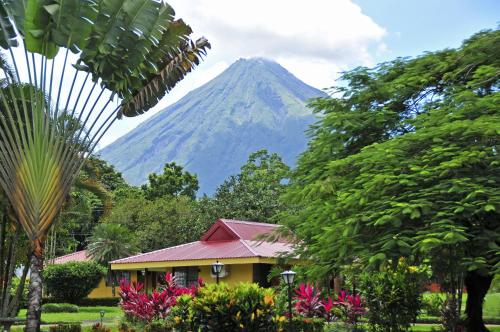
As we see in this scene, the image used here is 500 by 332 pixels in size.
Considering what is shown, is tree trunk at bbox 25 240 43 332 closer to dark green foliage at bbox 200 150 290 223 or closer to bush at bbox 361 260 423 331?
bush at bbox 361 260 423 331

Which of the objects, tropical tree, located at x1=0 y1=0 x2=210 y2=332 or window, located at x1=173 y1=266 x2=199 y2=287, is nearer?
tropical tree, located at x1=0 y1=0 x2=210 y2=332

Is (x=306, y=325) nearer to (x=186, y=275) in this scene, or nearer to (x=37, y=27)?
(x=37, y=27)

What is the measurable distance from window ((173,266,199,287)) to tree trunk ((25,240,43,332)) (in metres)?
17.8

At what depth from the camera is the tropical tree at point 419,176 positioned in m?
10.5

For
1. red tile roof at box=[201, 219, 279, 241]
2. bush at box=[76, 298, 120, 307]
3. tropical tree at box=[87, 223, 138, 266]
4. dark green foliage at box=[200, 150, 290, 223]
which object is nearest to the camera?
red tile roof at box=[201, 219, 279, 241]

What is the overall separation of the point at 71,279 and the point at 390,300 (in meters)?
24.0

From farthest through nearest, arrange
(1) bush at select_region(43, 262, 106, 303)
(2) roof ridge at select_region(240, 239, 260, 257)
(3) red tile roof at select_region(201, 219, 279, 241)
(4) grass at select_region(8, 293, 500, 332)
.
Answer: (1) bush at select_region(43, 262, 106, 303)
(3) red tile roof at select_region(201, 219, 279, 241)
(2) roof ridge at select_region(240, 239, 260, 257)
(4) grass at select_region(8, 293, 500, 332)

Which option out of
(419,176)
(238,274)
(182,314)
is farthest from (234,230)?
(419,176)

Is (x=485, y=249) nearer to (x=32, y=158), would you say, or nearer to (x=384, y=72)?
(x=384, y=72)

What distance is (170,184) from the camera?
187 ft

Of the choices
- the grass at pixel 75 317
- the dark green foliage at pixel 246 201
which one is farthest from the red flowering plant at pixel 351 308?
the dark green foliage at pixel 246 201

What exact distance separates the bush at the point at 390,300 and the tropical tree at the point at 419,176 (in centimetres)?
241

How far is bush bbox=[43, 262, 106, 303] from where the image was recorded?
117 ft

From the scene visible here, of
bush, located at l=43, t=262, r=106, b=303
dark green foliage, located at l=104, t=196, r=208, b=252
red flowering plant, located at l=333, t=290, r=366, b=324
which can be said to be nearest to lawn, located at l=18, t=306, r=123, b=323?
bush, located at l=43, t=262, r=106, b=303
